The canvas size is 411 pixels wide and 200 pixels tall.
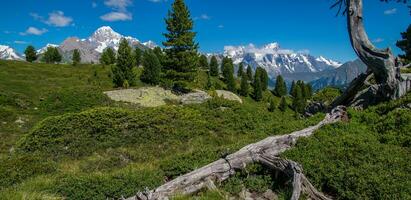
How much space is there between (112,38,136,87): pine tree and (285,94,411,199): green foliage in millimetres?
59016

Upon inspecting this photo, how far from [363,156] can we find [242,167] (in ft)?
10.3

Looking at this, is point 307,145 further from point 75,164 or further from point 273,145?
point 75,164

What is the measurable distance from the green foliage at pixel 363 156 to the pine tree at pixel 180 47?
43994mm

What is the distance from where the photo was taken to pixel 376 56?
14984 millimetres

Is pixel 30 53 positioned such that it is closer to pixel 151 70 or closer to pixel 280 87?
pixel 151 70

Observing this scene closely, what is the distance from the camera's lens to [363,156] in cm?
982

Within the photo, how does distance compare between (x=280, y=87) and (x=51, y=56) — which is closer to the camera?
(x=51, y=56)

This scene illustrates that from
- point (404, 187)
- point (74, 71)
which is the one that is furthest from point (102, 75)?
point (404, 187)

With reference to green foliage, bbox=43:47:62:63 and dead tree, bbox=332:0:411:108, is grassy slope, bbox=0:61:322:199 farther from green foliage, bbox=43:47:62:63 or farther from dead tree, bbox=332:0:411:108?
green foliage, bbox=43:47:62:63

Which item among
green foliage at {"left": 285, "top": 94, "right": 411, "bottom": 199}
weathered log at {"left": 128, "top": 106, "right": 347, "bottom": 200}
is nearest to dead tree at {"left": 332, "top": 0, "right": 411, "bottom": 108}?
green foliage at {"left": 285, "top": 94, "right": 411, "bottom": 199}

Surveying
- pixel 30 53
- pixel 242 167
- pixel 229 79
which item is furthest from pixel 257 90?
pixel 242 167

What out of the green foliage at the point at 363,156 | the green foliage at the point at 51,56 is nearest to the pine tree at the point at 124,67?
the green foliage at the point at 363,156

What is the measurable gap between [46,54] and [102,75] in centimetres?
4387

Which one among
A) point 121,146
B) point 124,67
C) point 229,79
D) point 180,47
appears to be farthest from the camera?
point 229,79
